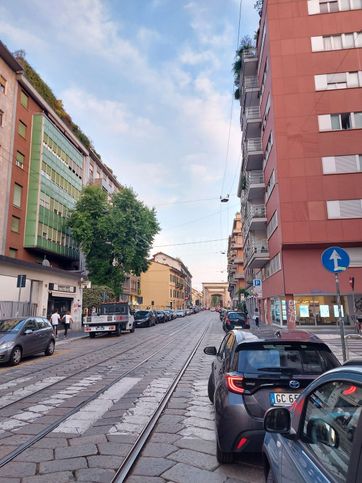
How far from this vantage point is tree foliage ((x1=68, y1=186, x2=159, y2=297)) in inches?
1432

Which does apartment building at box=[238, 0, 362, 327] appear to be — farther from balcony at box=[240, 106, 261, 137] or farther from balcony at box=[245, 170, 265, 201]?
balcony at box=[240, 106, 261, 137]

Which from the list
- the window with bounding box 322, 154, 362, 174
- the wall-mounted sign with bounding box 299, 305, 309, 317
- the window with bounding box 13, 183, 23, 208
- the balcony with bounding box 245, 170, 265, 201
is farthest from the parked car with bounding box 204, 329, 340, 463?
the balcony with bounding box 245, 170, 265, 201

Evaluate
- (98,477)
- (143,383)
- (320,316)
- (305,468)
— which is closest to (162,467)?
(98,477)

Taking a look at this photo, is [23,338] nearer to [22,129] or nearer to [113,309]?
[113,309]

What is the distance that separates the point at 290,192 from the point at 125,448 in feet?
75.9

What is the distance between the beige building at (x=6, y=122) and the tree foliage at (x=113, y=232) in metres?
7.94

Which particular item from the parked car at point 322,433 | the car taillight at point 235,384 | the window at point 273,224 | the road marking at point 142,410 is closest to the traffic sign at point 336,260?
the road marking at point 142,410

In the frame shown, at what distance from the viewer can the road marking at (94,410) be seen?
17.8 feet

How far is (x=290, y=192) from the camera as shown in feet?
83.9

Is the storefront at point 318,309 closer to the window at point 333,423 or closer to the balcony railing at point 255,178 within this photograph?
the balcony railing at point 255,178

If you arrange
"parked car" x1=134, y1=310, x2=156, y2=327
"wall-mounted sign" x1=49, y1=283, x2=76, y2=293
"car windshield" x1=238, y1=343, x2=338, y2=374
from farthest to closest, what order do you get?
1. "parked car" x1=134, y1=310, x2=156, y2=327
2. "wall-mounted sign" x1=49, y1=283, x2=76, y2=293
3. "car windshield" x1=238, y1=343, x2=338, y2=374

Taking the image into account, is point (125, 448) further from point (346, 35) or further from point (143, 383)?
point (346, 35)

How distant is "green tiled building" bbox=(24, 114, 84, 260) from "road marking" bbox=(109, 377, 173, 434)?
26314mm

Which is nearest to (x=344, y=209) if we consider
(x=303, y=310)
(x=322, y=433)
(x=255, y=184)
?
(x=303, y=310)
